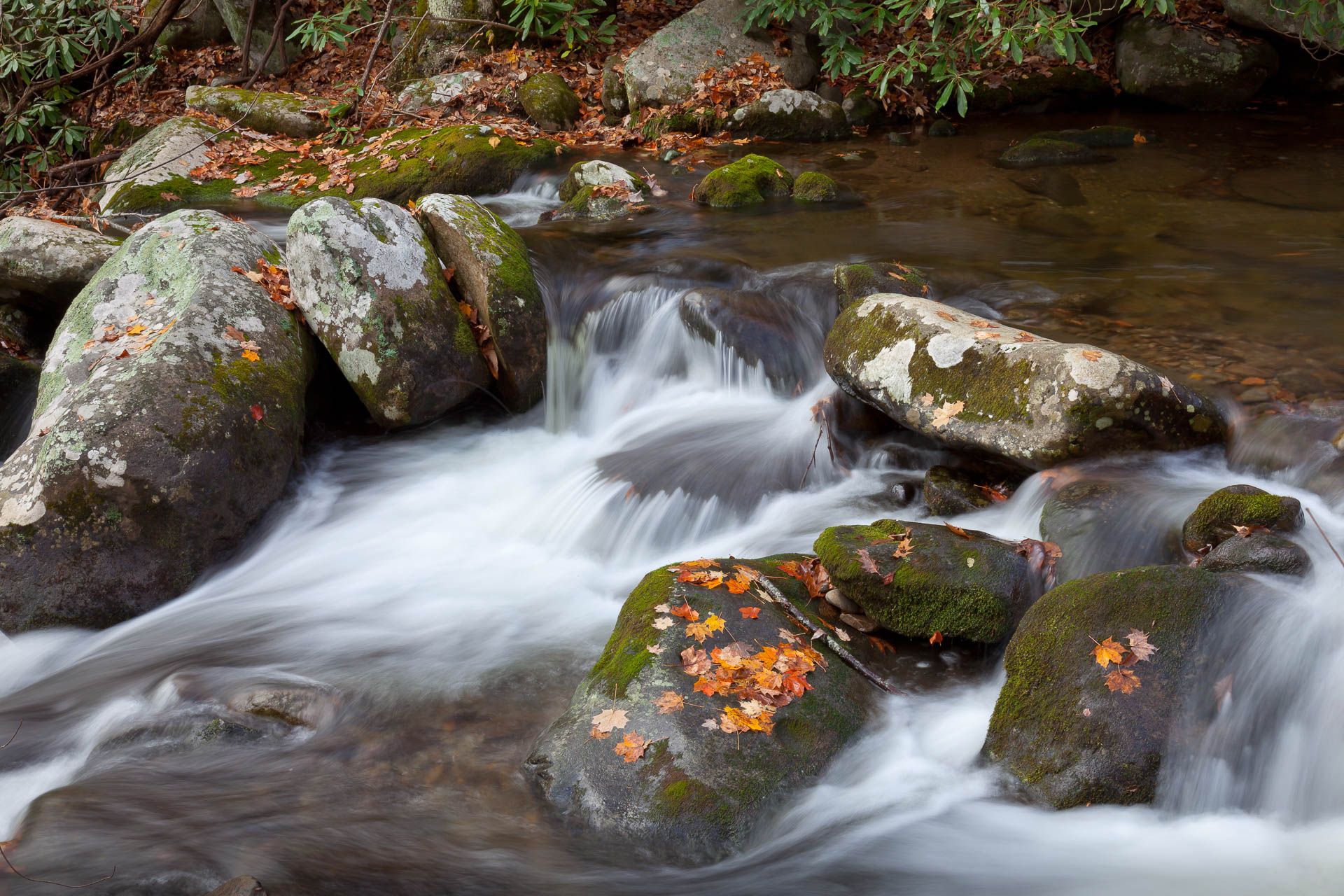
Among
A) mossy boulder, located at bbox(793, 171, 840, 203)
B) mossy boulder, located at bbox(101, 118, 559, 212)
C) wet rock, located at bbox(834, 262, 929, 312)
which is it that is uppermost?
mossy boulder, located at bbox(101, 118, 559, 212)

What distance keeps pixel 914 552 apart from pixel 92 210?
422 inches

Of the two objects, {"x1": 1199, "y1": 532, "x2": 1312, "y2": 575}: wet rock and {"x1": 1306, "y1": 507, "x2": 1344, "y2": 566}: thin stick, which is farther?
{"x1": 1306, "y1": 507, "x2": 1344, "y2": 566}: thin stick

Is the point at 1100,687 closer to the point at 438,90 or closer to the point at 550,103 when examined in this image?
the point at 550,103

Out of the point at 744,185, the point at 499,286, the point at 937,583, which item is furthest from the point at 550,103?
the point at 937,583

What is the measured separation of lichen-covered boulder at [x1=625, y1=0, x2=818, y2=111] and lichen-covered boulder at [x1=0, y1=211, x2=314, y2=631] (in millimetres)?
7477

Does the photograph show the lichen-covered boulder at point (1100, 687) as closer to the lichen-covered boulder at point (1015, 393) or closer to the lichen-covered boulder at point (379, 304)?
the lichen-covered boulder at point (1015, 393)

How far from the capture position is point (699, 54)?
40.9 ft

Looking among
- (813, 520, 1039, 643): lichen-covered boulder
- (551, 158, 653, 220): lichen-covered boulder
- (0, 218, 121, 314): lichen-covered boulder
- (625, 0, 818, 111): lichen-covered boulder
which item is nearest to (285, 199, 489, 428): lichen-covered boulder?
(0, 218, 121, 314): lichen-covered boulder

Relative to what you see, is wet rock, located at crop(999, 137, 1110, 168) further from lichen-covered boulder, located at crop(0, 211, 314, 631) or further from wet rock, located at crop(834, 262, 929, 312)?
lichen-covered boulder, located at crop(0, 211, 314, 631)

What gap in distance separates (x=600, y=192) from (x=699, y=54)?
4055mm

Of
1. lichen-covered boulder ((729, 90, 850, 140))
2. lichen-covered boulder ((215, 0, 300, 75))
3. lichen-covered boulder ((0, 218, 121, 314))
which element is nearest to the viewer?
lichen-covered boulder ((0, 218, 121, 314))

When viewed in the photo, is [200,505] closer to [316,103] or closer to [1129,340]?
[1129,340]

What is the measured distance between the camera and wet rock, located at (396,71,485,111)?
12875 mm

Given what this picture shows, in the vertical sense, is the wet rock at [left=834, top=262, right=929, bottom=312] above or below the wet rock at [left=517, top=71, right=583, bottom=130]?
below
